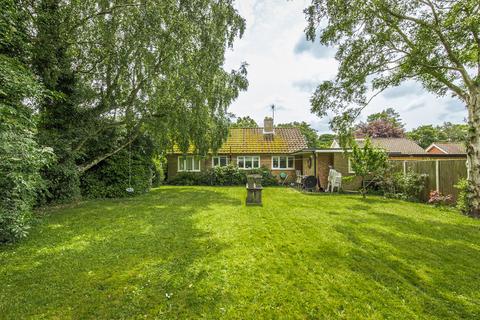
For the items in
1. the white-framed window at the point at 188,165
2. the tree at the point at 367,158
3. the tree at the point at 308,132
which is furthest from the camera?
the tree at the point at 308,132

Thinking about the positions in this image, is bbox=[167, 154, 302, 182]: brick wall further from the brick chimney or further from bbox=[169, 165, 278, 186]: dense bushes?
the brick chimney

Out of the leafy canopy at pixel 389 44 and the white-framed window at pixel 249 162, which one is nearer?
the leafy canopy at pixel 389 44

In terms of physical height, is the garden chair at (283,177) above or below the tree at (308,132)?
below

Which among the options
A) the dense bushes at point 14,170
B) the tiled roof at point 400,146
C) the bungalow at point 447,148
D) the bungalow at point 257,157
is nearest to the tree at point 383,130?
the bungalow at point 447,148

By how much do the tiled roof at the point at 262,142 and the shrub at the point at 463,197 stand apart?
459 inches

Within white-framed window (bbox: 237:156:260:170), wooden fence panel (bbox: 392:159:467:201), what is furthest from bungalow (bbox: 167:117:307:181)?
wooden fence panel (bbox: 392:159:467:201)

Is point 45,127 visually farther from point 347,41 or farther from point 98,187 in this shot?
point 347,41

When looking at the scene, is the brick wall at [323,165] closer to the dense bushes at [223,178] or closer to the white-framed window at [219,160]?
the dense bushes at [223,178]

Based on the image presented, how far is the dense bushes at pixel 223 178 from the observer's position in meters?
18.7

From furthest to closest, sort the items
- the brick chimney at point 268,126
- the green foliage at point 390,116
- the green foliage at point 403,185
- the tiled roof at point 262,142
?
the green foliage at point 390,116
the brick chimney at point 268,126
the tiled roof at point 262,142
the green foliage at point 403,185

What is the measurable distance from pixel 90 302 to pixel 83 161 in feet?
33.6

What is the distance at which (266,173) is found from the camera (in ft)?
61.9

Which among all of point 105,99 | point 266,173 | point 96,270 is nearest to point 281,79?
point 266,173

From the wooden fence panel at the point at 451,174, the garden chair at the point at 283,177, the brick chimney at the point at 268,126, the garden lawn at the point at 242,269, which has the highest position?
the brick chimney at the point at 268,126
